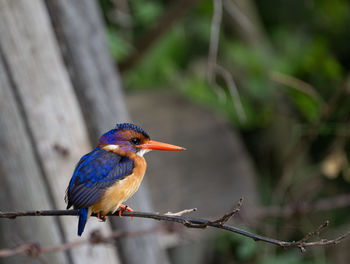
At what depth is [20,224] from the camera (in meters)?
2.43

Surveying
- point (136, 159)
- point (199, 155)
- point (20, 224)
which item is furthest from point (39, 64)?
point (199, 155)

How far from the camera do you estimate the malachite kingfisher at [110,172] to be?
1538 mm

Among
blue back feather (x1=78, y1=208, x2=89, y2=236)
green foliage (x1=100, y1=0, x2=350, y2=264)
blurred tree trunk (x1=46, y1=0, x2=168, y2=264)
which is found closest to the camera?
blue back feather (x1=78, y1=208, x2=89, y2=236)

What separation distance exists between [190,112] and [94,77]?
4.04 ft

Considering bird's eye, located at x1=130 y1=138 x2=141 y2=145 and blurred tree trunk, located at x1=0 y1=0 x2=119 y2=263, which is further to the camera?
blurred tree trunk, located at x1=0 y1=0 x2=119 y2=263

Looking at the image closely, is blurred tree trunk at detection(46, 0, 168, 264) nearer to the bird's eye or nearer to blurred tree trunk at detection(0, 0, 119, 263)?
blurred tree trunk at detection(0, 0, 119, 263)

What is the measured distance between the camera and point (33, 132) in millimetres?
2428

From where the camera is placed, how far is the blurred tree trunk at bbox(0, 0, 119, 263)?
2408 millimetres

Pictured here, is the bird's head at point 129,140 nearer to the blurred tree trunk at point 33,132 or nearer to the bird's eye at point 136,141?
the bird's eye at point 136,141

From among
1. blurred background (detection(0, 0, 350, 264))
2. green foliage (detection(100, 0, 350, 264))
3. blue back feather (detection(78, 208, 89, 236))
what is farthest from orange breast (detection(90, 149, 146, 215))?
green foliage (detection(100, 0, 350, 264))

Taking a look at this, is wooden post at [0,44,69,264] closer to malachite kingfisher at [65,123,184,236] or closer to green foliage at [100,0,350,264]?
malachite kingfisher at [65,123,184,236]

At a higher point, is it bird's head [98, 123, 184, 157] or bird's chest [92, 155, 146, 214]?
bird's head [98, 123, 184, 157]

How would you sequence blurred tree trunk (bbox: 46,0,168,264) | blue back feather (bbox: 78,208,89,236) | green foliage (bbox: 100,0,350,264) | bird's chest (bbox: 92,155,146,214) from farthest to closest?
1. green foliage (bbox: 100,0,350,264)
2. blurred tree trunk (bbox: 46,0,168,264)
3. bird's chest (bbox: 92,155,146,214)
4. blue back feather (bbox: 78,208,89,236)

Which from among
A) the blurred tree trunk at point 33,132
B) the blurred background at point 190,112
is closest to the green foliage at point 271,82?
the blurred background at point 190,112
